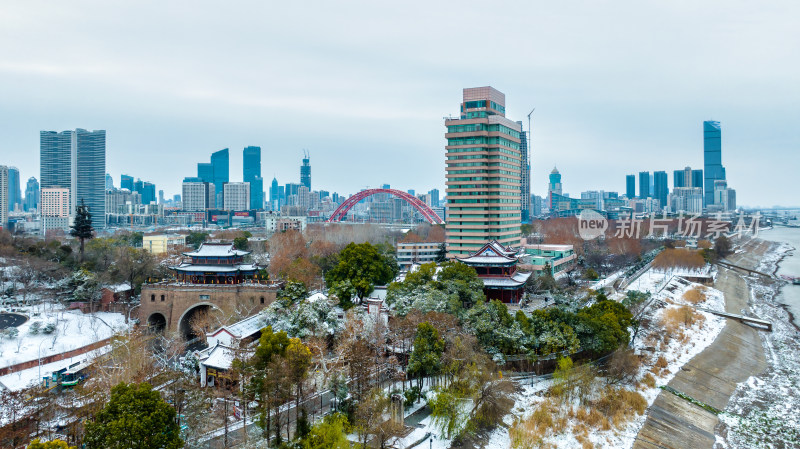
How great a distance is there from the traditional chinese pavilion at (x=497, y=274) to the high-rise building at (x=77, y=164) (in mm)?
142743

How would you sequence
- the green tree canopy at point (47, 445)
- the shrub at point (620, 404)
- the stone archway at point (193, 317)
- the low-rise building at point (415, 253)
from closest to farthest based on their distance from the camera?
the green tree canopy at point (47, 445) < the shrub at point (620, 404) < the stone archway at point (193, 317) < the low-rise building at point (415, 253)

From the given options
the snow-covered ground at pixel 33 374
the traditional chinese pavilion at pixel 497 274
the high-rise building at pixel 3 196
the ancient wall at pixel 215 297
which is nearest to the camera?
the snow-covered ground at pixel 33 374

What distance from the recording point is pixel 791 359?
36375 mm

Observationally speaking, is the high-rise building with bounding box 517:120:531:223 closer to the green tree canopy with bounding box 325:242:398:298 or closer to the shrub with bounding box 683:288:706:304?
the shrub with bounding box 683:288:706:304

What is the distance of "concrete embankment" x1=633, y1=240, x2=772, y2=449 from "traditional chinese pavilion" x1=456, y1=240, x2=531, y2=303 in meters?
13.0

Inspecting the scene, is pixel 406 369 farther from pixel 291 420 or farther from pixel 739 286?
pixel 739 286

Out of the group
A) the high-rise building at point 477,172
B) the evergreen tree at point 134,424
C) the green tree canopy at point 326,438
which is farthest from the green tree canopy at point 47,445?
the high-rise building at point 477,172

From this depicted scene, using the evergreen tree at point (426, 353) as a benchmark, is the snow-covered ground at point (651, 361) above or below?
below

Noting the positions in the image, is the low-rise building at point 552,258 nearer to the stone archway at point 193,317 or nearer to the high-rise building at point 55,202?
the stone archway at point 193,317

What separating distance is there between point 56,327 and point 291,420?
23992mm

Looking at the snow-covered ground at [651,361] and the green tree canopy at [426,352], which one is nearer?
the snow-covered ground at [651,361]

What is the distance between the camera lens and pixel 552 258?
61.1 metres

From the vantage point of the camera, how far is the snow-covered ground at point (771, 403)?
24.9 m

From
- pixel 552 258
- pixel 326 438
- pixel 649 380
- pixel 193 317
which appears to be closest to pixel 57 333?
pixel 193 317
